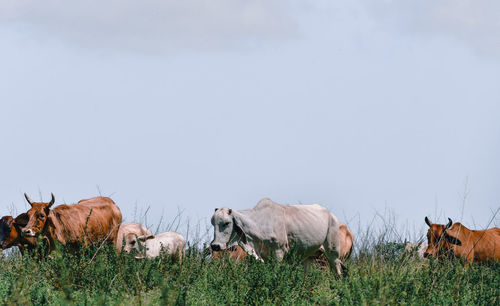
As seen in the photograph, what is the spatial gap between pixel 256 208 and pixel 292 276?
2831mm

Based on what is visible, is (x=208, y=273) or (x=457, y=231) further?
(x=457, y=231)

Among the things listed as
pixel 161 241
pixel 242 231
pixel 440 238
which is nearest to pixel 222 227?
pixel 242 231

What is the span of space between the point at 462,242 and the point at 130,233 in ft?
22.5

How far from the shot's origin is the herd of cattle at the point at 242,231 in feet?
36.0

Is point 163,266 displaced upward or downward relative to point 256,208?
downward

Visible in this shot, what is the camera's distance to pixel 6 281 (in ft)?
32.8

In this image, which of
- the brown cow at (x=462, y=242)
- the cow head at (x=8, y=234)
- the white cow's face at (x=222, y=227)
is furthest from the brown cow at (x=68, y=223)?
the brown cow at (x=462, y=242)

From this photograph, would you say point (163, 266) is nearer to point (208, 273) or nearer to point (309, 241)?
point (208, 273)

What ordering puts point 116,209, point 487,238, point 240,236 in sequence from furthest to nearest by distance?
1. point 487,238
2. point 116,209
3. point 240,236

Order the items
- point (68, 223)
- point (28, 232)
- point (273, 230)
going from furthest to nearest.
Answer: point (68, 223) < point (273, 230) < point (28, 232)

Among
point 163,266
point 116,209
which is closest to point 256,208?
point 163,266

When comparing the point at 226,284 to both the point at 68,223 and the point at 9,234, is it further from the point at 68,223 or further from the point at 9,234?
the point at 9,234

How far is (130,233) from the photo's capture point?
14156mm

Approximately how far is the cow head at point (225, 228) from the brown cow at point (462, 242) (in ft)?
14.0
